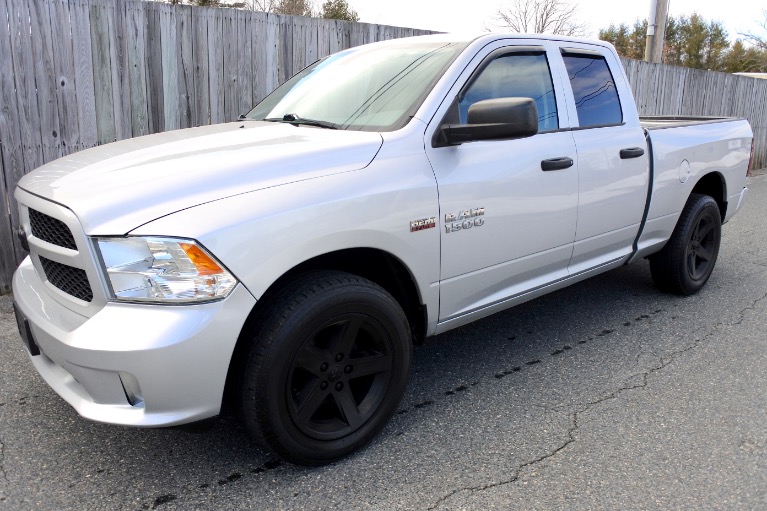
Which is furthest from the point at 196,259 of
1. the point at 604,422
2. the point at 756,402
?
the point at 756,402

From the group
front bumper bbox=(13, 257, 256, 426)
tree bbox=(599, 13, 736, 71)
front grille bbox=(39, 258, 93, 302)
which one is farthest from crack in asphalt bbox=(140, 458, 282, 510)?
tree bbox=(599, 13, 736, 71)

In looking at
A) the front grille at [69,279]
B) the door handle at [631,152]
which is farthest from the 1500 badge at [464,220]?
the front grille at [69,279]

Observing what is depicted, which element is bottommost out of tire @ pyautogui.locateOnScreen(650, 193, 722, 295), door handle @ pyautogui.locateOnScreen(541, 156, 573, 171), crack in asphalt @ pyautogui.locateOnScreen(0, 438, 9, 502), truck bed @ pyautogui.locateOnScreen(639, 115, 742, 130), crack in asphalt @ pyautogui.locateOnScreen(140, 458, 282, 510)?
crack in asphalt @ pyautogui.locateOnScreen(0, 438, 9, 502)

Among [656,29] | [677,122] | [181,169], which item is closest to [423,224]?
[181,169]

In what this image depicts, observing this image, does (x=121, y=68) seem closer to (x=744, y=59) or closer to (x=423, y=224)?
(x=423, y=224)

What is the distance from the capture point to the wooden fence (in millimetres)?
4797

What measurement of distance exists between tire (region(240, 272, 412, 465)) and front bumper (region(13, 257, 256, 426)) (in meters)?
0.16

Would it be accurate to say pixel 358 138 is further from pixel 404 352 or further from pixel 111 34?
pixel 111 34

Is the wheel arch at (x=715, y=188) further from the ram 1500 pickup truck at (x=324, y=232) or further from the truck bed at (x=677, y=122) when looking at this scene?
the ram 1500 pickup truck at (x=324, y=232)

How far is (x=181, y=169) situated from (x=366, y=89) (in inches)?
50.1

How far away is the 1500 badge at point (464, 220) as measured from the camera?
2988 mm

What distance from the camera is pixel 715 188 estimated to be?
5277mm

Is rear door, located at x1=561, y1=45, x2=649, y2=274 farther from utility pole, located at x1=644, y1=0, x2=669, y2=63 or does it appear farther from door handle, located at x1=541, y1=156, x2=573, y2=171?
utility pole, located at x1=644, y1=0, x2=669, y2=63

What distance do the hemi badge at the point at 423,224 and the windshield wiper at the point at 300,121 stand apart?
72 centimetres
